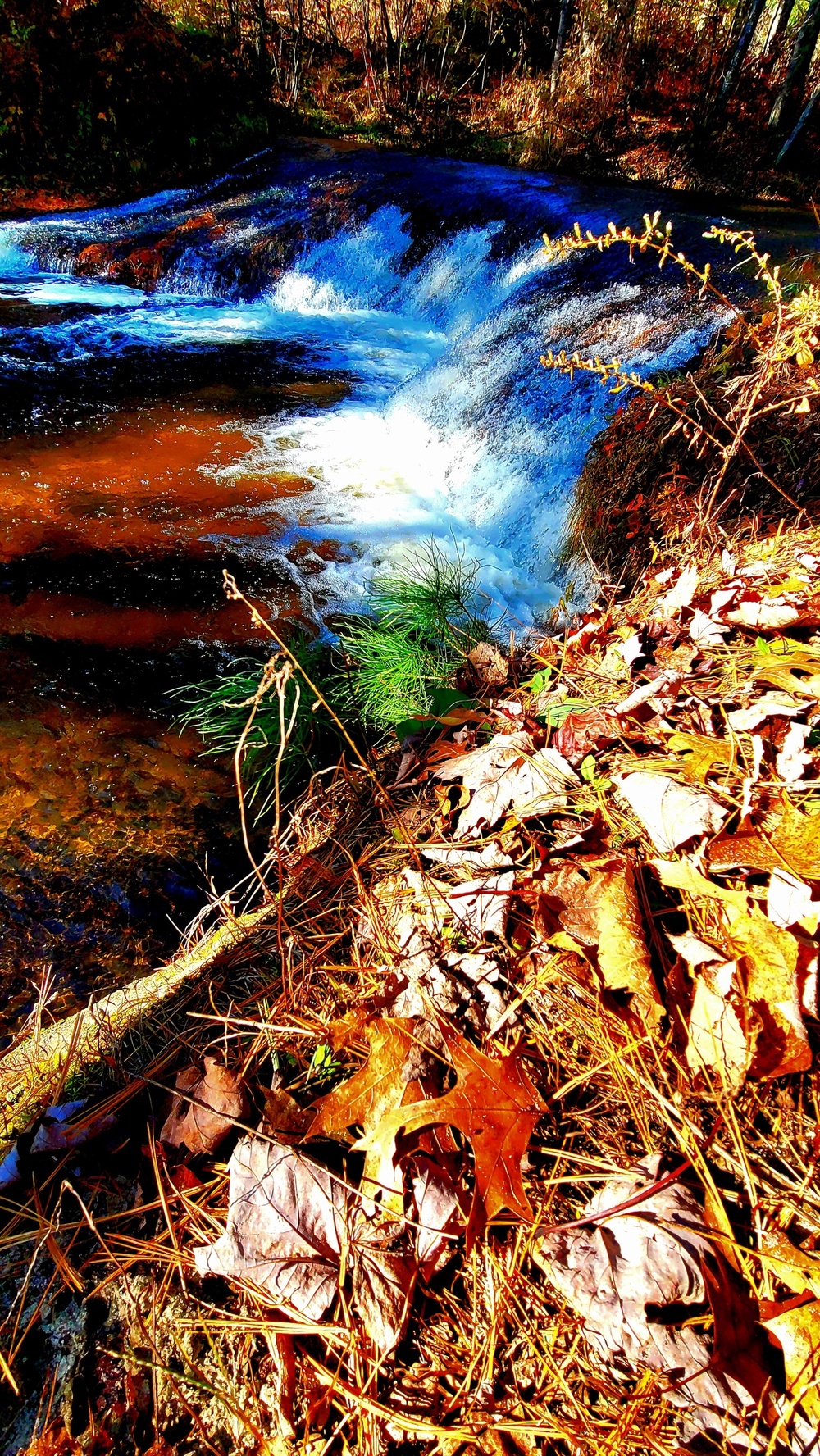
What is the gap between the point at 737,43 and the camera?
35.5 feet

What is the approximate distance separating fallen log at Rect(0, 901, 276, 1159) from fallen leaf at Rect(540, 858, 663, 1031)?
76 centimetres

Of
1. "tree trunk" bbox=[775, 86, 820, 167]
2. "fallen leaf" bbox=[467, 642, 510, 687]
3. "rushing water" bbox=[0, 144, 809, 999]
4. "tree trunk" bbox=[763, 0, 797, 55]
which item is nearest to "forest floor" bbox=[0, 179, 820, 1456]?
"fallen leaf" bbox=[467, 642, 510, 687]

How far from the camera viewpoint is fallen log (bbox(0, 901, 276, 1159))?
1.26 meters

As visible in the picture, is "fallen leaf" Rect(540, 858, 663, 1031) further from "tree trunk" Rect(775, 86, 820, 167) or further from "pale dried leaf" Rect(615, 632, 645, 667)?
"tree trunk" Rect(775, 86, 820, 167)

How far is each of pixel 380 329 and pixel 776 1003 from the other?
27.5ft

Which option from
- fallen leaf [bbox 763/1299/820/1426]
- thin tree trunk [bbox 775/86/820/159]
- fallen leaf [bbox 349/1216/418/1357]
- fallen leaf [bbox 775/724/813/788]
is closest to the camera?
fallen leaf [bbox 763/1299/820/1426]

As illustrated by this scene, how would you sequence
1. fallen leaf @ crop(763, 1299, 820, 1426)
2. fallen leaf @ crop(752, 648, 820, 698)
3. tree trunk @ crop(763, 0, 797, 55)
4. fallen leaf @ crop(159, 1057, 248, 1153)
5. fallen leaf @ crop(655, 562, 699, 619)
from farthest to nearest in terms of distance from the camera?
tree trunk @ crop(763, 0, 797, 55), fallen leaf @ crop(655, 562, 699, 619), fallen leaf @ crop(752, 648, 820, 698), fallen leaf @ crop(159, 1057, 248, 1153), fallen leaf @ crop(763, 1299, 820, 1426)

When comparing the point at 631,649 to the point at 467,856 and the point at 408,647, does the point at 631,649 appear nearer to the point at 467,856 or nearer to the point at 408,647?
the point at 467,856

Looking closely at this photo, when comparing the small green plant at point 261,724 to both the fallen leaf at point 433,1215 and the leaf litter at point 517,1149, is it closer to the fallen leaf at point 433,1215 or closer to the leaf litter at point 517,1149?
the leaf litter at point 517,1149

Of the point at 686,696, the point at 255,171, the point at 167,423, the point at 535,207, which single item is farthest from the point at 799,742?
the point at 255,171

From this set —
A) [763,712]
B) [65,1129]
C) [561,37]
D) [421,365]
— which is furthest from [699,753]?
[561,37]

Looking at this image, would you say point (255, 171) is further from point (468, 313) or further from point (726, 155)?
point (726, 155)

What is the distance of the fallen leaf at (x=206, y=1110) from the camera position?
→ 42.6 inches

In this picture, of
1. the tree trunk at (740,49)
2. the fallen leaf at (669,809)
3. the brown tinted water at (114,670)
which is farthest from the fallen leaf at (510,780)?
the tree trunk at (740,49)
